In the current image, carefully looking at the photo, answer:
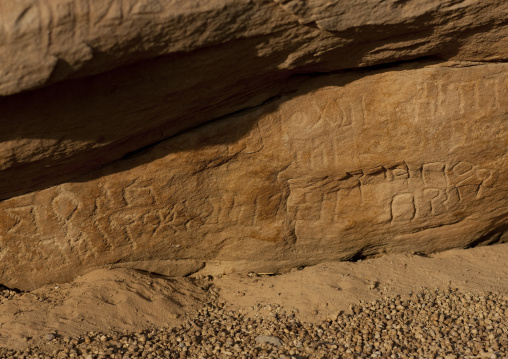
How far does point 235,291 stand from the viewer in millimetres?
4141

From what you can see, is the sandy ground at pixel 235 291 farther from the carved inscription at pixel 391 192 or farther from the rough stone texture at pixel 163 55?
the rough stone texture at pixel 163 55

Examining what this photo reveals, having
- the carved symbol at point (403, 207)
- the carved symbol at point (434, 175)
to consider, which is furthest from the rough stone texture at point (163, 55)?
the carved symbol at point (403, 207)

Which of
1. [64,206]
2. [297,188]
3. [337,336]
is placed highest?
[64,206]

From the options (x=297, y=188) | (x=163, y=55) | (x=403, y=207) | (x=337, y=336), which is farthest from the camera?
(x=403, y=207)

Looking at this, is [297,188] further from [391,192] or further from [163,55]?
[163,55]

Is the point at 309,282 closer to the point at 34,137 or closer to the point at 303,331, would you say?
the point at 303,331

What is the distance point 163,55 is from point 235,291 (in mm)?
1792

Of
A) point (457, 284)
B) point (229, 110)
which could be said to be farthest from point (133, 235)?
point (457, 284)

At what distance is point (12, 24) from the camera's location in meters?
2.77

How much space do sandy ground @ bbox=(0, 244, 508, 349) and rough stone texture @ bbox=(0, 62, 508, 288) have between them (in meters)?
0.13

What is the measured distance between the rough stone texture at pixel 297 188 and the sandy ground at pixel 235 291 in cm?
13

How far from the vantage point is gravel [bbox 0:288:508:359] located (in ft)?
11.1

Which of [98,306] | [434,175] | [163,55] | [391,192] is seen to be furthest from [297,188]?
[98,306]

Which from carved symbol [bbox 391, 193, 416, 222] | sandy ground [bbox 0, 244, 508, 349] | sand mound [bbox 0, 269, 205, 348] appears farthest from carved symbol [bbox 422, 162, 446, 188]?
sand mound [bbox 0, 269, 205, 348]
